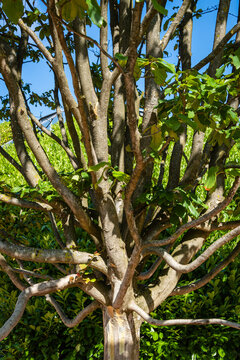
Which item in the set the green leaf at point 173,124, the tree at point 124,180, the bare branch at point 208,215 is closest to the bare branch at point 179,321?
the tree at point 124,180

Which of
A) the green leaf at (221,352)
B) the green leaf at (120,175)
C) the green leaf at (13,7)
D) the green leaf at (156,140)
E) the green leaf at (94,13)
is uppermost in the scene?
the green leaf at (13,7)

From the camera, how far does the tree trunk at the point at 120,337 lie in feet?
7.29

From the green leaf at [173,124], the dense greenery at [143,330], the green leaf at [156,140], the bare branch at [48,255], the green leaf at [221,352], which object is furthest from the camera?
the dense greenery at [143,330]

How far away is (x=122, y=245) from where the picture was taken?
7.50 ft

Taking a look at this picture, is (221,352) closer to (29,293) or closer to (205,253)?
(205,253)

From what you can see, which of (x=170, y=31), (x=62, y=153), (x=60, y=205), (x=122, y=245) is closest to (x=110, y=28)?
(x=170, y=31)

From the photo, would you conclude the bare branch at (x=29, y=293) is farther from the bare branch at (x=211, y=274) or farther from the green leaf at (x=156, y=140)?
the green leaf at (x=156, y=140)

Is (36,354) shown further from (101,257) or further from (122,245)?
(122,245)

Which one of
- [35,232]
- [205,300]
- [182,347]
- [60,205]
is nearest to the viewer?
[60,205]

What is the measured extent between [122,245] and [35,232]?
3205 mm

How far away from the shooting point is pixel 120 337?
2238 millimetres

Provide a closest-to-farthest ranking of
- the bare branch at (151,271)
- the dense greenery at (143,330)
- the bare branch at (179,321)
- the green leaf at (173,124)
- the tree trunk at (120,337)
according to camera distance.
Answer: the green leaf at (173,124)
the bare branch at (179,321)
the tree trunk at (120,337)
the bare branch at (151,271)
the dense greenery at (143,330)

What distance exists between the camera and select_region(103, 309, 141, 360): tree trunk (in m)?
2.22

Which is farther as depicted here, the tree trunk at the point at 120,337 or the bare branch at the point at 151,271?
the bare branch at the point at 151,271
